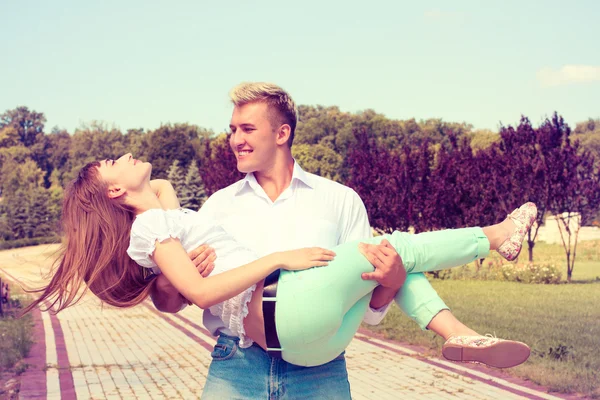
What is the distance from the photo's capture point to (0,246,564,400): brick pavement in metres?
8.34

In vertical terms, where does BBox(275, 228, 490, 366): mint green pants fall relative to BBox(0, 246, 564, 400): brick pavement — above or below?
above

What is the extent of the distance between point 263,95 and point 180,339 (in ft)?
31.9

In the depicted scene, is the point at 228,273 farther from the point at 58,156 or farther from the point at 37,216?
the point at 58,156

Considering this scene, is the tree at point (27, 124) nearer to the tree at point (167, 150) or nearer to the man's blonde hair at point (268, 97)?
the tree at point (167, 150)

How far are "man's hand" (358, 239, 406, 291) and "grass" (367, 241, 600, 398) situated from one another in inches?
237

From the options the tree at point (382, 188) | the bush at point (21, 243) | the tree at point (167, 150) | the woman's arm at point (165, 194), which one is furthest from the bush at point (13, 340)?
the tree at point (167, 150)

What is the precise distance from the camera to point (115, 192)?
125 inches

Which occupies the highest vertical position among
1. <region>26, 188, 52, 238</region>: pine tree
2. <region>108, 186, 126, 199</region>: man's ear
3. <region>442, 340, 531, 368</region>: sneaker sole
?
<region>108, 186, 126, 199</region>: man's ear

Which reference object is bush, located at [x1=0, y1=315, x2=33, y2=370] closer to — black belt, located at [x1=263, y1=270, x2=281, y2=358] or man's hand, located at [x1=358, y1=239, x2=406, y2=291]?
black belt, located at [x1=263, y1=270, x2=281, y2=358]

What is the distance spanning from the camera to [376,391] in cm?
835

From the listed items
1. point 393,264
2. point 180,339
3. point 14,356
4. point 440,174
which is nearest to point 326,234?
point 393,264

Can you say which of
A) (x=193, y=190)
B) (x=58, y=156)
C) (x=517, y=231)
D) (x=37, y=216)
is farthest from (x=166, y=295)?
(x=58, y=156)

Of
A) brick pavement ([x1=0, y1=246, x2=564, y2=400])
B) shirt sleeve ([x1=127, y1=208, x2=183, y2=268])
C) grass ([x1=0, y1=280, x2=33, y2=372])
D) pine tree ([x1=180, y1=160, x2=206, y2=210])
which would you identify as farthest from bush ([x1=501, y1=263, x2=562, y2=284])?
pine tree ([x1=180, y1=160, x2=206, y2=210])

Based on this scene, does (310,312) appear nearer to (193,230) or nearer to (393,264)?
(393,264)
